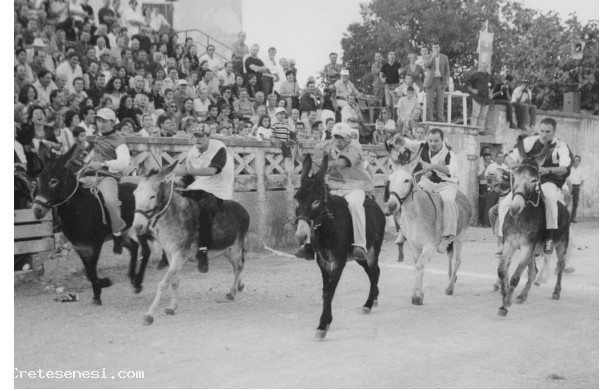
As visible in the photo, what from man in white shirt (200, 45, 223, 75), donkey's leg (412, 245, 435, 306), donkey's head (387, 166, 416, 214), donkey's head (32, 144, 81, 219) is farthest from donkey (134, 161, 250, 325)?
man in white shirt (200, 45, 223, 75)

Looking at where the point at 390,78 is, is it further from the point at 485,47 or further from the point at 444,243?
the point at 444,243

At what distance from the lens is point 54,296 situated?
30.2 feet

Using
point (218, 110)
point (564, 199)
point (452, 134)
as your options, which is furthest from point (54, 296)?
point (452, 134)

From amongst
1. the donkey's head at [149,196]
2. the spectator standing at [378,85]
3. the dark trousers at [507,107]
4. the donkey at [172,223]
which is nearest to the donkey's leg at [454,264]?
the donkey at [172,223]

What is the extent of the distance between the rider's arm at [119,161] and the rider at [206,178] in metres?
0.95

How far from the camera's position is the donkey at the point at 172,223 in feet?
25.2

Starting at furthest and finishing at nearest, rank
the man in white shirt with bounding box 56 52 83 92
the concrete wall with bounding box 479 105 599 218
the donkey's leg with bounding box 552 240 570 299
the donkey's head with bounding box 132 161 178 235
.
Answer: the man in white shirt with bounding box 56 52 83 92, the concrete wall with bounding box 479 105 599 218, the donkey's leg with bounding box 552 240 570 299, the donkey's head with bounding box 132 161 178 235

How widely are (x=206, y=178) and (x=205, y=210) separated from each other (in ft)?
1.69

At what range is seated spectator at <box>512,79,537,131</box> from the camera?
Result: 529 inches

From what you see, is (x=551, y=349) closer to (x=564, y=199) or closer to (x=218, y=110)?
(x=564, y=199)

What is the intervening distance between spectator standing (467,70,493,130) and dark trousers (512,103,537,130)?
A: 0.91m

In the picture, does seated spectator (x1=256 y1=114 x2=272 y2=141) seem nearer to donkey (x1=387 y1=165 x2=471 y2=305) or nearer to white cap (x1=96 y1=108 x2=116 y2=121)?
white cap (x1=96 y1=108 x2=116 y2=121)

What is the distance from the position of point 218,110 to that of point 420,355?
873 cm

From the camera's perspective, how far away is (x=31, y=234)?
9.69 m
